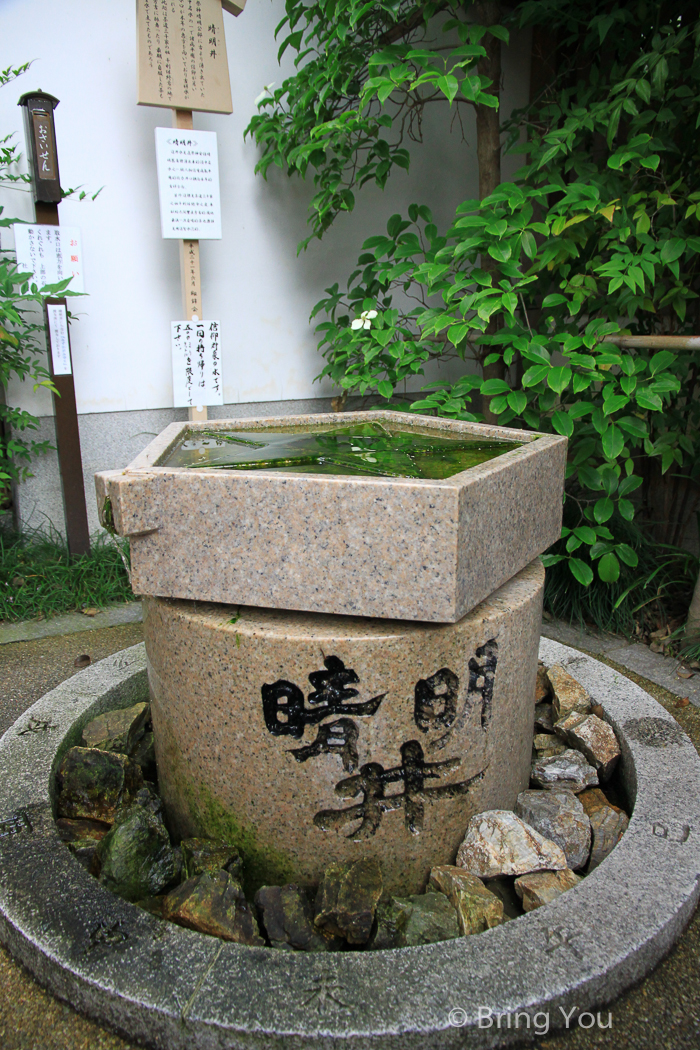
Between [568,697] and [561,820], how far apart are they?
613mm

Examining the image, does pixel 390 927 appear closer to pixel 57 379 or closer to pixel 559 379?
pixel 559 379

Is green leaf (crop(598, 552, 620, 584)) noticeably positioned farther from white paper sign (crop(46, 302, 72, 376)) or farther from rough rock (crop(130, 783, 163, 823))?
white paper sign (crop(46, 302, 72, 376))

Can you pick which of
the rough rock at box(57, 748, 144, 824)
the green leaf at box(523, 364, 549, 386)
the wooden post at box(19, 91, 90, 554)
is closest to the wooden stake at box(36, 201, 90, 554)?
the wooden post at box(19, 91, 90, 554)

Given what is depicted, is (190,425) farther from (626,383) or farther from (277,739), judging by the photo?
(626,383)

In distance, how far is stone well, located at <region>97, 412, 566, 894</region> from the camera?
5.70 feet

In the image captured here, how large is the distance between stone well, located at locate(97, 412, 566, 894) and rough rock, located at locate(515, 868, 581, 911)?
0.74ft

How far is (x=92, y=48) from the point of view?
4.09 metres

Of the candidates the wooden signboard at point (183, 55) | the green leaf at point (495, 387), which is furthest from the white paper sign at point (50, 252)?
the green leaf at point (495, 387)

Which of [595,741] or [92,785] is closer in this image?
[92,785]

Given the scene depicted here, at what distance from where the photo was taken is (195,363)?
14.7 feet

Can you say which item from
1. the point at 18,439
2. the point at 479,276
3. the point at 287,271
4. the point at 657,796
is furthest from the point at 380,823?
the point at 287,271

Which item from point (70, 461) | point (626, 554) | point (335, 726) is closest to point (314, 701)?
point (335, 726)

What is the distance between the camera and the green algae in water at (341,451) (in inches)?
78.8

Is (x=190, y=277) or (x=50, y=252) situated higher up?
(x=50, y=252)
